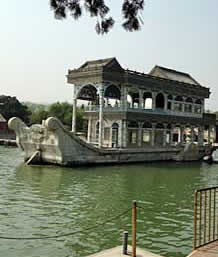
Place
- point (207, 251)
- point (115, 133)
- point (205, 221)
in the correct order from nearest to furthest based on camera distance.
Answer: point (207, 251), point (205, 221), point (115, 133)

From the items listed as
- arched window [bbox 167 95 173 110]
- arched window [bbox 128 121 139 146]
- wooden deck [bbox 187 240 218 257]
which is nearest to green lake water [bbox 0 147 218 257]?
wooden deck [bbox 187 240 218 257]

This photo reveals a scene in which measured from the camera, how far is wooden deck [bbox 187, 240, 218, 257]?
21.8 ft

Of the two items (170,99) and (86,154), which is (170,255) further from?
(170,99)

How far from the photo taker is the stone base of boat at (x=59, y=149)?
27203 mm

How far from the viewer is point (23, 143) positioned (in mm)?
30062

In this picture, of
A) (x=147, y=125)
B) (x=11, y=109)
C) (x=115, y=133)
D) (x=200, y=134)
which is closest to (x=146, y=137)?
(x=147, y=125)

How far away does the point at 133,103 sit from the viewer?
37344 millimetres

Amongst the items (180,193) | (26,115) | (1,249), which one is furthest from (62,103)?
(1,249)

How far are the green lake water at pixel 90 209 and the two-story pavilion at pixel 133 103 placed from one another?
888 centimetres

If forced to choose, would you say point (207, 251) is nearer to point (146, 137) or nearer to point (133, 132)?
point (133, 132)

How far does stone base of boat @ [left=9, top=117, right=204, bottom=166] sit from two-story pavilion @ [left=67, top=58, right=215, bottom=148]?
1887 millimetres

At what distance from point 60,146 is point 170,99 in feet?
48.1

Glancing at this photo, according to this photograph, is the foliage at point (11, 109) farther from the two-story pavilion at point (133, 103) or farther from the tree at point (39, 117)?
the two-story pavilion at point (133, 103)

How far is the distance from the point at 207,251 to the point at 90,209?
Result: 692cm
